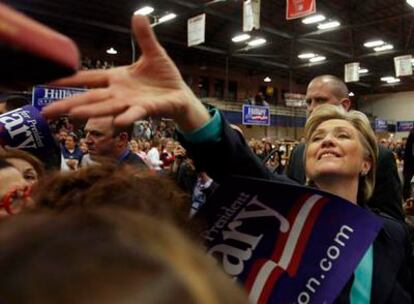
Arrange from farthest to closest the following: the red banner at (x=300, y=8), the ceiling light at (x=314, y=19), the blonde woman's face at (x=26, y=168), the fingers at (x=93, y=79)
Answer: the ceiling light at (x=314, y=19)
the red banner at (x=300, y=8)
the blonde woman's face at (x=26, y=168)
the fingers at (x=93, y=79)

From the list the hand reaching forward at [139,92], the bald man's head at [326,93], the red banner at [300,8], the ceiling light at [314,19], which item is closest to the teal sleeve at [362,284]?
the hand reaching forward at [139,92]

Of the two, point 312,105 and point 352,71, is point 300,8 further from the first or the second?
point 352,71

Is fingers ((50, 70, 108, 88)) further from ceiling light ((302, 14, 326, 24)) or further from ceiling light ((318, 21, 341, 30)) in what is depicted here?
ceiling light ((318, 21, 341, 30))

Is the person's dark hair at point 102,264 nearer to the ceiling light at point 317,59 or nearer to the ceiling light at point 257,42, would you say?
the ceiling light at point 257,42

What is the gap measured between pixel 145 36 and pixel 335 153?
0.86m

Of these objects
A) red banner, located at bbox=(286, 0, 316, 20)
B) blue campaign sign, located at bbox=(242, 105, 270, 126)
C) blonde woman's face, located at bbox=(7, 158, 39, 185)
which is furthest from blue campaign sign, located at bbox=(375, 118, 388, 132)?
blonde woman's face, located at bbox=(7, 158, 39, 185)

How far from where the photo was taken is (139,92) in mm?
898

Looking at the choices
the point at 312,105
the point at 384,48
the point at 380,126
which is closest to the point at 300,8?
the point at 312,105

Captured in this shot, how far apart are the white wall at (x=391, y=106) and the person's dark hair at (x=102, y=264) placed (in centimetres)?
2647

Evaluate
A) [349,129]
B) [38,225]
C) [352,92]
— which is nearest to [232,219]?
[38,225]

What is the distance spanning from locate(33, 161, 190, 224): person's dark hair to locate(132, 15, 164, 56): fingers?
214mm

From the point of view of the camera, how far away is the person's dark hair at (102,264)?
331 millimetres

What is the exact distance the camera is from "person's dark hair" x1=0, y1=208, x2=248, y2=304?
33 centimetres

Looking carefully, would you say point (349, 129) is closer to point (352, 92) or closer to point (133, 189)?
point (133, 189)
